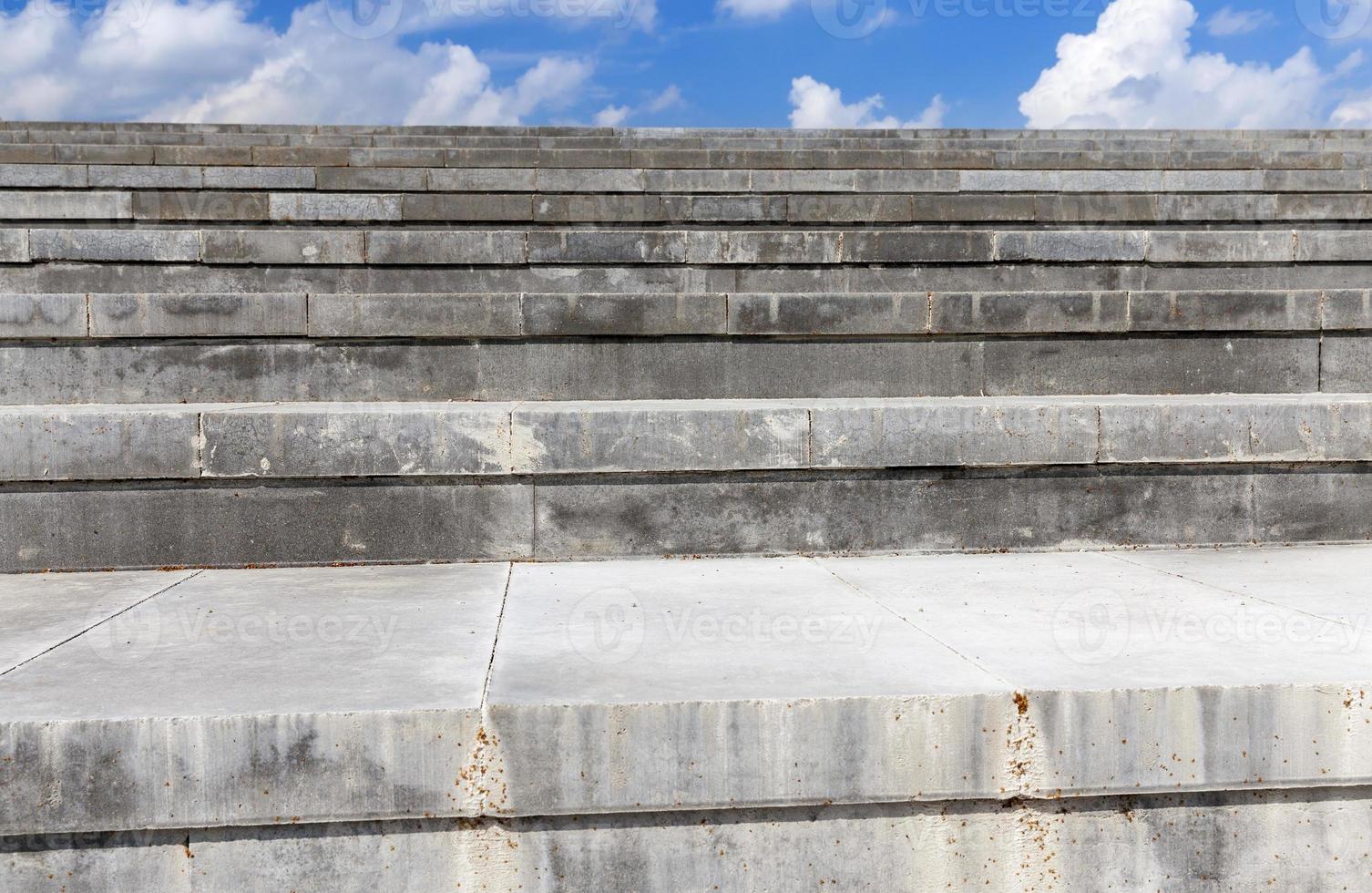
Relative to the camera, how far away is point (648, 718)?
2.19 m

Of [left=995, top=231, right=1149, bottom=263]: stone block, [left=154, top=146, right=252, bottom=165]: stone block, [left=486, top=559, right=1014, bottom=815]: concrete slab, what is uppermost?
[left=154, top=146, right=252, bottom=165]: stone block

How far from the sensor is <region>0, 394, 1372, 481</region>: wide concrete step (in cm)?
384

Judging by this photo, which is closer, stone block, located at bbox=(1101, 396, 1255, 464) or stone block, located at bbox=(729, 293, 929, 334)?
stone block, located at bbox=(1101, 396, 1255, 464)

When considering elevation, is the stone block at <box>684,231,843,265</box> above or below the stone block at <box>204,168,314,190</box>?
below

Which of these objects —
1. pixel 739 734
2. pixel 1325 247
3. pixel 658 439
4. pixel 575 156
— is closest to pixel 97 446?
pixel 658 439

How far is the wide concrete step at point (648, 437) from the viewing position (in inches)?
151

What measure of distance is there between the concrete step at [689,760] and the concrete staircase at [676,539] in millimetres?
11

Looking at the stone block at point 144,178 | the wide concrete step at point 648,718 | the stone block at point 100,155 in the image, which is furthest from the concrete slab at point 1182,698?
the stone block at point 100,155

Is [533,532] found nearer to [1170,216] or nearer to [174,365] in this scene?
[174,365]

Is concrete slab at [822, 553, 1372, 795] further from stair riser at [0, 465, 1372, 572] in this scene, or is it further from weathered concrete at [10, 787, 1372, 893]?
stair riser at [0, 465, 1372, 572]

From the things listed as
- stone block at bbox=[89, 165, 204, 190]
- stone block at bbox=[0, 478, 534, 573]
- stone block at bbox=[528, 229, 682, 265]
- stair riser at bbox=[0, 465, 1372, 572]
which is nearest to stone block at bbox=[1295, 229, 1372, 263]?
stair riser at bbox=[0, 465, 1372, 572]

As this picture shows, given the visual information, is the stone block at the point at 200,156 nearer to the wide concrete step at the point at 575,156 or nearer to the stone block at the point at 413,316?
the wide concrete step at the point at 575,156

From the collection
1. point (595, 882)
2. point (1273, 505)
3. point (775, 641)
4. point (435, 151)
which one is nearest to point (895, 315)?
point (1273, 505)

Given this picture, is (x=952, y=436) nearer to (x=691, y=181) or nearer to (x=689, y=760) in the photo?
(x=689, y=760)
